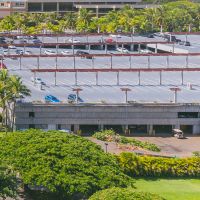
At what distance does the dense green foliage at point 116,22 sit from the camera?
11369cm

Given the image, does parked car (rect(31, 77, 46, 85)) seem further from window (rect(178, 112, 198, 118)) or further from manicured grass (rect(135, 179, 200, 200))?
manicured grass (rect(135, 179, 200, 200))

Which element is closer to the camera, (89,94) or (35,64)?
(89,94)

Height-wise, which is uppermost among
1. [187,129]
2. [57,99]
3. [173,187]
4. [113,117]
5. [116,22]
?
[116,22]

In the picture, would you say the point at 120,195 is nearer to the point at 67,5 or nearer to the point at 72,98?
the point at 72,98

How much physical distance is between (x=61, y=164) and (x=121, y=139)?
17.8m

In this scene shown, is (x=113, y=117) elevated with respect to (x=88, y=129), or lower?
elevated

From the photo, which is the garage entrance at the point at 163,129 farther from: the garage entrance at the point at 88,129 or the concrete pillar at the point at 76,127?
the concrete pillar at the point at 76,127

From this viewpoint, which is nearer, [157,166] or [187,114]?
[157,166]

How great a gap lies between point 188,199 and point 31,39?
2456 inches

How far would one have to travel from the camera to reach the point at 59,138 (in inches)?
1692

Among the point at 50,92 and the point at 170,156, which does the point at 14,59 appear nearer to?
the point at 50,92

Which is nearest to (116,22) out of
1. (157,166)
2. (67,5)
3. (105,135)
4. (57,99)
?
(67,5)

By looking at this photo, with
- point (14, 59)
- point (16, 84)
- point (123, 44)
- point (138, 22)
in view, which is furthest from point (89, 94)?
point (138, 22)

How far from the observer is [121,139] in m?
57.5
